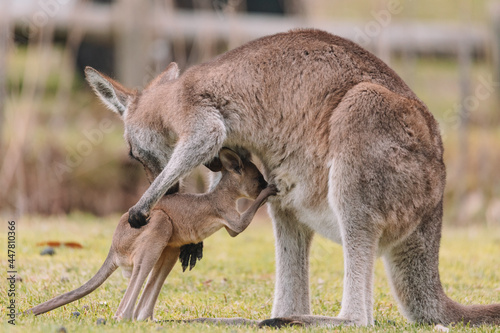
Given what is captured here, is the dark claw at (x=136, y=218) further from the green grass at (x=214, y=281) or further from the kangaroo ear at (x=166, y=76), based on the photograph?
the kangaroo ear at (x=166, y=76)

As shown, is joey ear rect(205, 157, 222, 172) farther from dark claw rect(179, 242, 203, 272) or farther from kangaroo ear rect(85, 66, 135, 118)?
kangaroo ear rect(85, 66, 135, 118)

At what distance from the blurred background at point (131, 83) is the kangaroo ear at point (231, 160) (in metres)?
4.65

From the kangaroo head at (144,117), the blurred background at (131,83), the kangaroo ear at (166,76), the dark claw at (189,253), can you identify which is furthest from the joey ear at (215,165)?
the blurred background at (131,83)

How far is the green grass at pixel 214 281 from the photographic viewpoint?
4.35 metres

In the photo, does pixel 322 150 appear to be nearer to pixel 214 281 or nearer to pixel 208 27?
pixel 214 281

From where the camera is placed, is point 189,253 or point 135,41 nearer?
point 189,253

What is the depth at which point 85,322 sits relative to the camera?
13.5 feet

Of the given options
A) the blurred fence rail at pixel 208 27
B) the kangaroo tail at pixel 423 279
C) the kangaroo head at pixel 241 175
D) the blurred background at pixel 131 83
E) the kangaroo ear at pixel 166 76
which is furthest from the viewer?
the blurred fence rail at pixel 208 27

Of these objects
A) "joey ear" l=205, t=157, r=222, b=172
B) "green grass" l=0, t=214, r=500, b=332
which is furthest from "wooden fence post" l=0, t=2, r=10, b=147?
"joey ear" l=205, t=157, r=222, b=172

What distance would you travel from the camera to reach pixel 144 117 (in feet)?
16.4

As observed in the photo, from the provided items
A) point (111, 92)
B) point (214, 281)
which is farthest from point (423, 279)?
point (111, 92)

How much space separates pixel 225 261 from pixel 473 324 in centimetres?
279

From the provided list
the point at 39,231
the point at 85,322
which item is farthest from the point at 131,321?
the point at 39,231

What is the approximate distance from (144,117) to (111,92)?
35cm
